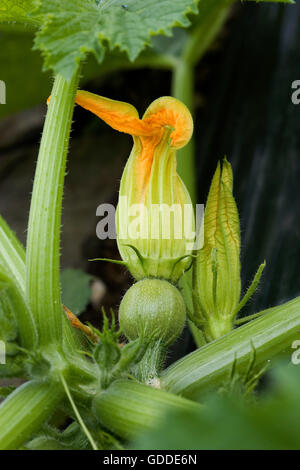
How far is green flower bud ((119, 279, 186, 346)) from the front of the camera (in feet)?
4.42

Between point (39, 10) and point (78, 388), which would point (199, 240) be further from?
point (39, 10)

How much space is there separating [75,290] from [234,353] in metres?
0.94

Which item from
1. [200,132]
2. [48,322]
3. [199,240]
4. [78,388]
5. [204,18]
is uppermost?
[204,18]

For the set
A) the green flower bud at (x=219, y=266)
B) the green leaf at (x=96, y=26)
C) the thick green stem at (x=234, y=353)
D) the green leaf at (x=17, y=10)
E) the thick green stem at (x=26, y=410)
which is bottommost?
the thick green stem at (x=26, y=410)

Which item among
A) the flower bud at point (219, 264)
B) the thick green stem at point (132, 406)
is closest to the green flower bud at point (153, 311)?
the flower bud at point (219, 264)

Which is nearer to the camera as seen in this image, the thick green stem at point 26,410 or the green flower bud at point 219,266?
the thick green stem at point 26,410

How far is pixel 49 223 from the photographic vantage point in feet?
3.95

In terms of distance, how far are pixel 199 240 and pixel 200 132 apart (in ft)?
5.12

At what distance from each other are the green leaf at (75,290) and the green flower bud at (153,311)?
0.61 metres

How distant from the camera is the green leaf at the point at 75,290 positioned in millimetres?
2014

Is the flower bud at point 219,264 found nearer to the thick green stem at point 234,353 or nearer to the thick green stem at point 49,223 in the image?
the thick green stem at point 234,353

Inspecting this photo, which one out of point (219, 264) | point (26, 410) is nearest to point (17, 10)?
point (219, 264)

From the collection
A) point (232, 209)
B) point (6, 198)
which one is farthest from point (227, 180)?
point (6, 198)

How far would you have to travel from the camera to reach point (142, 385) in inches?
44.7
